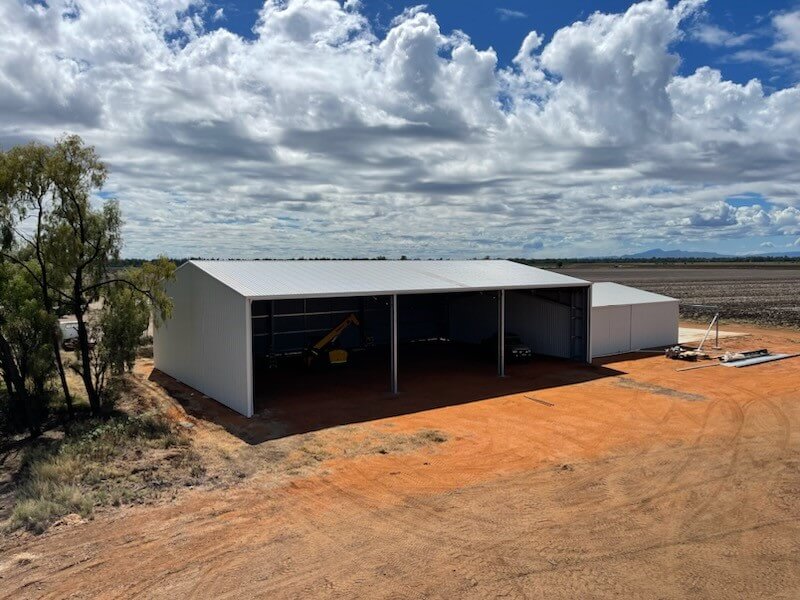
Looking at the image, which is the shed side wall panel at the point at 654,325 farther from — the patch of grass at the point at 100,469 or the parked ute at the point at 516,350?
the patch of grass at the point at 100,469

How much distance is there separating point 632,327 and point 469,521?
2203cm

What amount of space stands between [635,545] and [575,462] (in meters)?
4.12

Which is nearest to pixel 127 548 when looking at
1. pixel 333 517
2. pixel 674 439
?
pixel 333 517

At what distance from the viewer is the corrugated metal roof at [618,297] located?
28.9 meters

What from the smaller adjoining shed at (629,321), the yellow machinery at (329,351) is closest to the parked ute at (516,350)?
the smaller adjoining shed at (629,321)

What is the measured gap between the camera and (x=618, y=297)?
30422mm

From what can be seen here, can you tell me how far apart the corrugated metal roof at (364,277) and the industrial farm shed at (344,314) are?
1.8 inches

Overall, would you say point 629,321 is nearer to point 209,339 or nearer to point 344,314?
point 344,314

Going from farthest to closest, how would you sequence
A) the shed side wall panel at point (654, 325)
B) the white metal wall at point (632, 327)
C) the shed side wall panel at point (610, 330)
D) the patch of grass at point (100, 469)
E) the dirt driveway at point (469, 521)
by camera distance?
1. the shed side wall panel at point (654, 325)
2. the white metal wall at point (632, 327)
3. the shed side wall panel at point (610, 330)
4. the patch of grass at point (100, 469)
5. the dirt driveway at point (469, 521)

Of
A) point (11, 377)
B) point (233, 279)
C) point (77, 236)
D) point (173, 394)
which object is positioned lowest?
point (173, 394)

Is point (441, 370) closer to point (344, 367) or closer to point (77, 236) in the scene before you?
point (344, 367)

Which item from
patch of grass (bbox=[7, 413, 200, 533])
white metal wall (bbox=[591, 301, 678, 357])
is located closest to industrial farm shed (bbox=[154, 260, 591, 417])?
white metal wall (bbox=[591, 301, 678, 357])

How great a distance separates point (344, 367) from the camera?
26.6m

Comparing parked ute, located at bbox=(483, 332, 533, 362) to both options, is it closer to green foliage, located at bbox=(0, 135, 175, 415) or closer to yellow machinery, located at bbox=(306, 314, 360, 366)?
yellow machinery, located at bbox=(306, 314, 360, 366)
